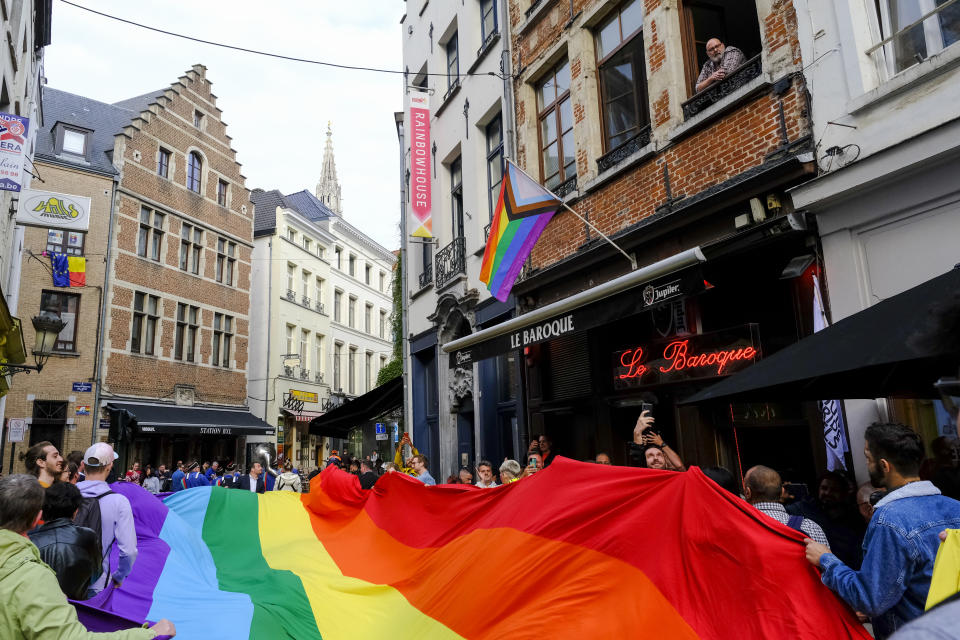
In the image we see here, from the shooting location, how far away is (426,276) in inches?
629

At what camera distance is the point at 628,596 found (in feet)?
11.7

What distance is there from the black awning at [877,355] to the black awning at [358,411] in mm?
13071

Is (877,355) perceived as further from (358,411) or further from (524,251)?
(358,411)

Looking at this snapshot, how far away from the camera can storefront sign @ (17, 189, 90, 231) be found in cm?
1245

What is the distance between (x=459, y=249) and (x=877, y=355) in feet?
36.3

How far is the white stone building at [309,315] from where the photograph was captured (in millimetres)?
33250

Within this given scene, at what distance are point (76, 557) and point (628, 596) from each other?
9.59ft

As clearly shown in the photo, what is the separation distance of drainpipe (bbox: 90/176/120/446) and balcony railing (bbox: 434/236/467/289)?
47.0ft

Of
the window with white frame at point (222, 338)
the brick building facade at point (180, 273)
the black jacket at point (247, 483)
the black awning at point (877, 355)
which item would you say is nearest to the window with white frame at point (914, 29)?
the black awning at point (877, 355)

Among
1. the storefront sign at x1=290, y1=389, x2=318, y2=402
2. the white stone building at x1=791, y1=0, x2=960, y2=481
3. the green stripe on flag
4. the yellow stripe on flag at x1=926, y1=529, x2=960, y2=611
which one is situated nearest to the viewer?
the yellow stripe on flag at x1=926, y1=529, x2=960, y2=611

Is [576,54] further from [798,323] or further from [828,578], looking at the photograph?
[828,578]

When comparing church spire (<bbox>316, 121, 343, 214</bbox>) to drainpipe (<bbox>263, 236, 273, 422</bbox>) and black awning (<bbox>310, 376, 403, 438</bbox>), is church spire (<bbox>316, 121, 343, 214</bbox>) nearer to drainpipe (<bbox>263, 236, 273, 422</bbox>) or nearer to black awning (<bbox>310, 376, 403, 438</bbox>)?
drainpipe (<bbox>263, 236, 273, 422</bbox>)

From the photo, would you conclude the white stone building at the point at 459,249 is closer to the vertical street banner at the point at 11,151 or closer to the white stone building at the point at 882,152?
the white stone building at the point at 882,152

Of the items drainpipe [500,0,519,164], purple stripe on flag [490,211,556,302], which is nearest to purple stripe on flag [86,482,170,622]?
purple stripe on flag [490,211,556,302]
